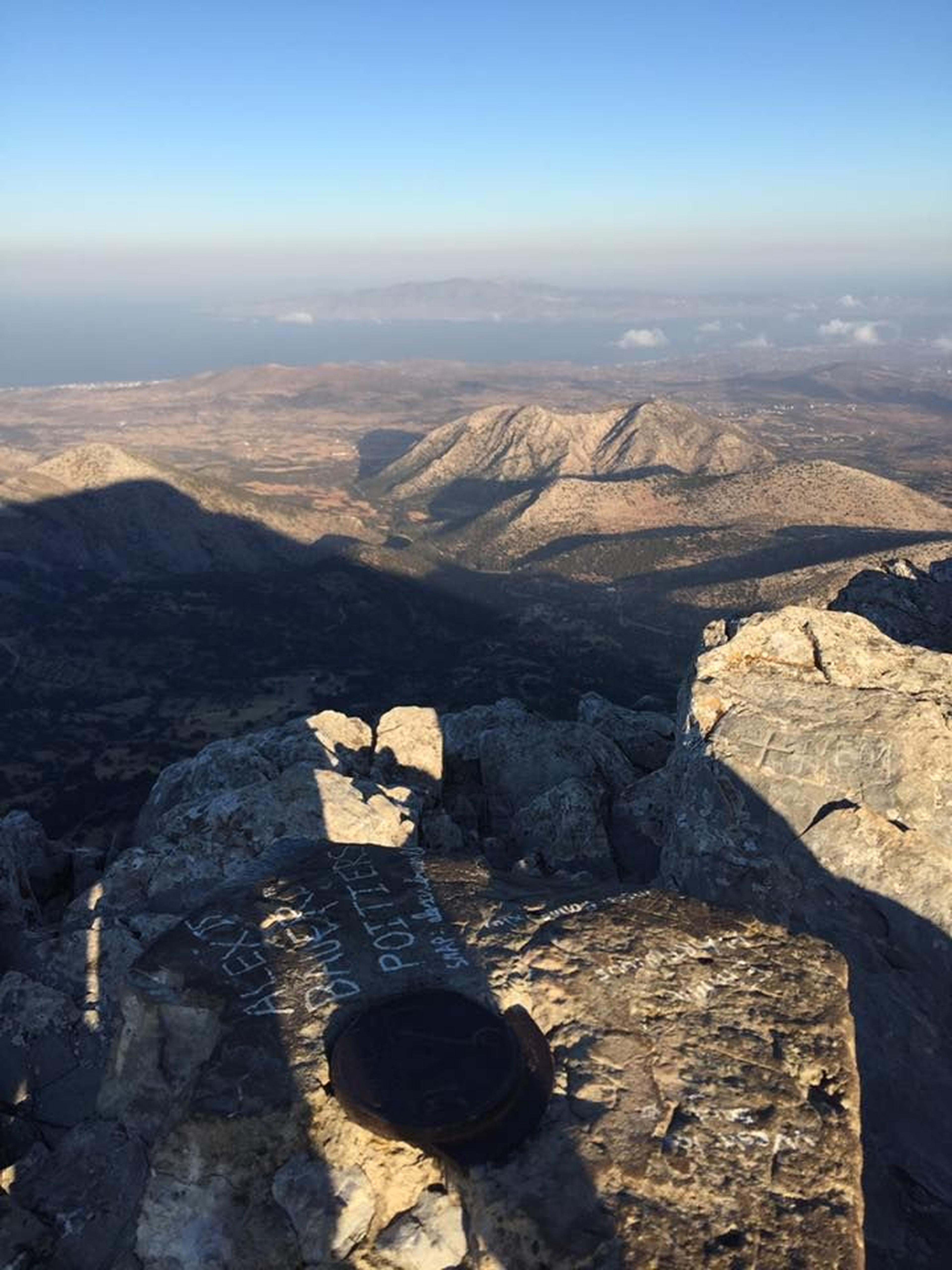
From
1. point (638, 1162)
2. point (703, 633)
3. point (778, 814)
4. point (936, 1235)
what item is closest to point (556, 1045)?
point (638, 1162)

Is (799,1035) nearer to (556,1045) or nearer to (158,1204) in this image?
(556,1045)

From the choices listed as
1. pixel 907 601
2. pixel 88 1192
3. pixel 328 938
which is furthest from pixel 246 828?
pixel 907 601

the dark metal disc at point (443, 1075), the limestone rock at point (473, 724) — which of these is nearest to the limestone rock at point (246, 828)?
the limestone rock at point (473, 724)

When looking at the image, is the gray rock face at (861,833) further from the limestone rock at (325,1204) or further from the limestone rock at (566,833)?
the limestone rock at (325,1204)

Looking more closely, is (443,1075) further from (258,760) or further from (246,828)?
(258,760)

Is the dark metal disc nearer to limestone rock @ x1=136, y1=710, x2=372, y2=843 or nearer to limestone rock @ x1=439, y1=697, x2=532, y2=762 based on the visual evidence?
limestone rock @ x1=136, y1=710, x2=372, y2=843

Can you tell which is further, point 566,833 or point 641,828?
point 641,828
